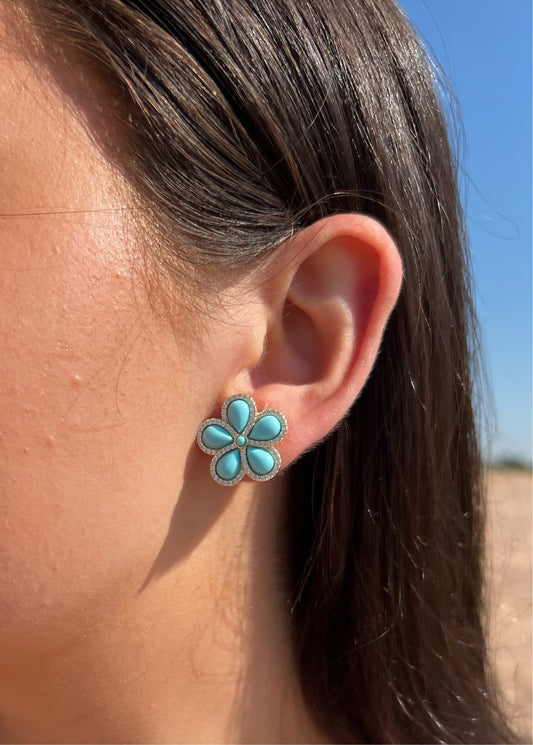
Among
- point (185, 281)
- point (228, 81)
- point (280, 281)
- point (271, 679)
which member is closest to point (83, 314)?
point (185, 281)

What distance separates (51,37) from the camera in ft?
3.68

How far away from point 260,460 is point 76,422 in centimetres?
35

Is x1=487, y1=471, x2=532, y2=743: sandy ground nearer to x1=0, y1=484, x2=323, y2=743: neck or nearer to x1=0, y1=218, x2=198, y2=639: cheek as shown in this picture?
x1=0, y1=484, x2=323, y2=743: neck

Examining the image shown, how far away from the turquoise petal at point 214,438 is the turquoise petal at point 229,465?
0.08 ft

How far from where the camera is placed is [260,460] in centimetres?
123

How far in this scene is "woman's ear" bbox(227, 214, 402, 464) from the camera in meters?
1.25

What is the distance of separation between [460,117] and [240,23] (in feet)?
2.81

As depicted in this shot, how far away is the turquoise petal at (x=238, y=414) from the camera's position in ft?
3.97

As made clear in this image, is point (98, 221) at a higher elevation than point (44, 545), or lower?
higher

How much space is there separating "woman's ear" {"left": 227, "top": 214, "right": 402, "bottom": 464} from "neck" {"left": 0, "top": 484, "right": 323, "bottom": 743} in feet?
0.84

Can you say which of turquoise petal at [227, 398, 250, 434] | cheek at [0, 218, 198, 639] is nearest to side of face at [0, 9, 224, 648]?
cheek at [0, 218, 198, 639]

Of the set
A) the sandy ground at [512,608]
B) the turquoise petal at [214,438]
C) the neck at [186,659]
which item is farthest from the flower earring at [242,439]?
the sandy ground at [512,608]

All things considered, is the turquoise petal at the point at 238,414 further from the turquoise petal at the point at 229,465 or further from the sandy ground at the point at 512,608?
the sandy ground at the point at 512,608

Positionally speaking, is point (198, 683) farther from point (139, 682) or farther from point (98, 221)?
point (98, 221)
